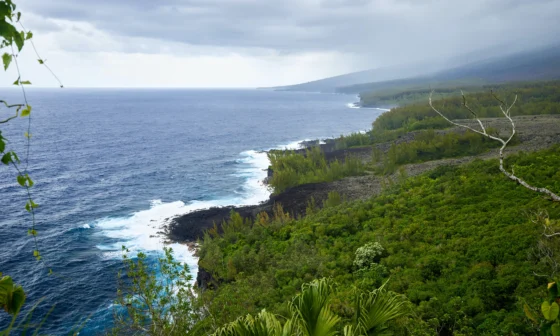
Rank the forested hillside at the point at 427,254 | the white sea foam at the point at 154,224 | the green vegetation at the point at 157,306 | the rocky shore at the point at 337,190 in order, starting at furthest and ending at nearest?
the rocky shore at the point at 337,190, the white sea foam at the point at 154,224, the forested hillside at the point at 427,254, the green vegetation at the point at 157,306

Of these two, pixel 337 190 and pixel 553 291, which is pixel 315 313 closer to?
pixel 553 291

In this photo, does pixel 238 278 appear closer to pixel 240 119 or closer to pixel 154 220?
pixel 154 220

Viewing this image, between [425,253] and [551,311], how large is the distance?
13.4 meters

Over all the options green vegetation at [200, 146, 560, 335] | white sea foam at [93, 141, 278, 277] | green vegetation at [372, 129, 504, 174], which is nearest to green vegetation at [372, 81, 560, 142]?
green vegetation at [372, 129, 504, 174]

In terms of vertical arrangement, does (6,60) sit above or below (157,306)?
above

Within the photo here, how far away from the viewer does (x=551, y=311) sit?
2.45m

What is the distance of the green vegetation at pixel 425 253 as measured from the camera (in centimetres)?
1026

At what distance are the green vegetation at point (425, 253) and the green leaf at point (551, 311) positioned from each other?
382 cm

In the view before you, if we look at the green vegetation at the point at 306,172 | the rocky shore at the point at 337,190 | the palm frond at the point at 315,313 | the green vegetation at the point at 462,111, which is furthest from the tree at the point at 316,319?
the green vegetation at the point at 462,111

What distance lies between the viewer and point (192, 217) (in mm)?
36938

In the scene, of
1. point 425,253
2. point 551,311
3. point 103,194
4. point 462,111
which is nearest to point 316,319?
point 551,311

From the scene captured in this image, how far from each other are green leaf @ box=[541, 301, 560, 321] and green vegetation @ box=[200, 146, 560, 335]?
3.82 m

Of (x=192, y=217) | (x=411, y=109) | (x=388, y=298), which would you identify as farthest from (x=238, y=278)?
(x=411, y=109)

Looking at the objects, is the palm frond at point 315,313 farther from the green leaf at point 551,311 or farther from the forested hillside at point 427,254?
the green leaf at point 551,311
